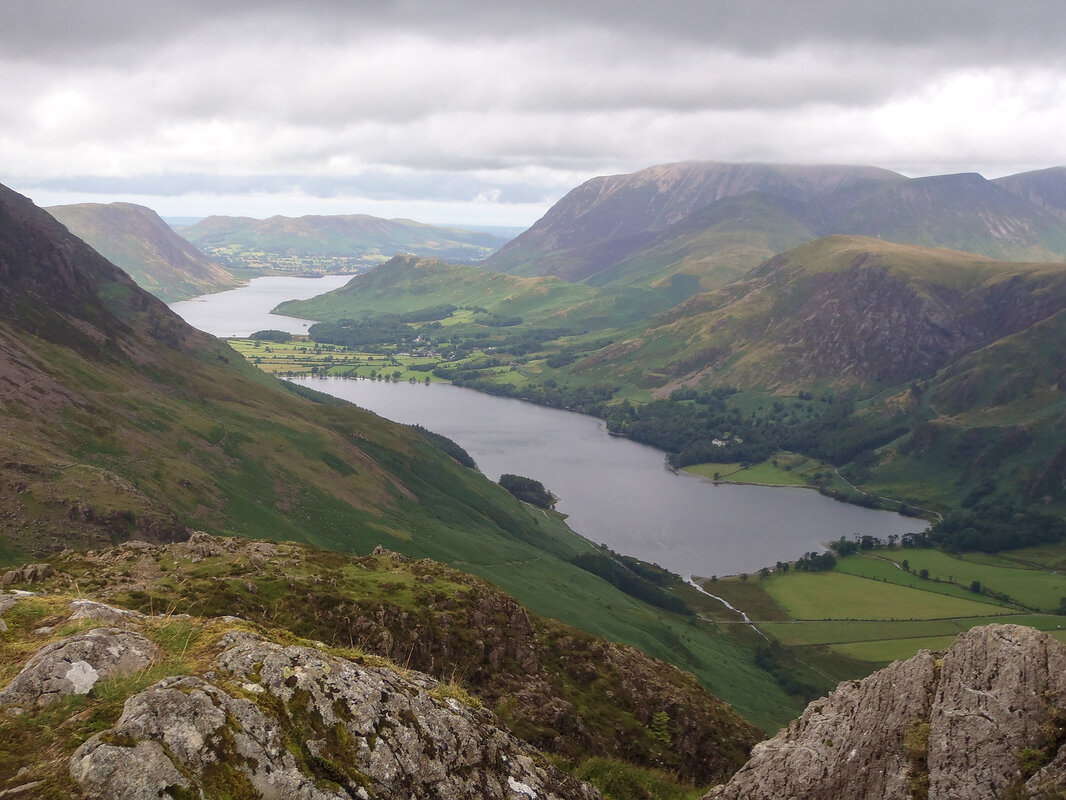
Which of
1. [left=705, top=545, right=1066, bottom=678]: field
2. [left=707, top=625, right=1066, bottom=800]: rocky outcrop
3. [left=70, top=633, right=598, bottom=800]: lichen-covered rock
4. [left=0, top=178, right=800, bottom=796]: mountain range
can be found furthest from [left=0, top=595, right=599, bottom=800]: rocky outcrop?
[left=705, top=545, right=1066, bottom=678]: field

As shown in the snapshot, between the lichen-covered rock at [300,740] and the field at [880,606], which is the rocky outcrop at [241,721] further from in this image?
the field at [880,606]

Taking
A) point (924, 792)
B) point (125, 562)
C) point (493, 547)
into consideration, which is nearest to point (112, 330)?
A: point (493, 547)

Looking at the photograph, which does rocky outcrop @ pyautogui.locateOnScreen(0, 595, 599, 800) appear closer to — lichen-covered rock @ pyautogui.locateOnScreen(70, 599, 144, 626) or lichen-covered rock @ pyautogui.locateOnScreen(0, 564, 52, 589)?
lichen-covered rock @ pyautogui.locateOnScreen(70, 599, 144, 626)

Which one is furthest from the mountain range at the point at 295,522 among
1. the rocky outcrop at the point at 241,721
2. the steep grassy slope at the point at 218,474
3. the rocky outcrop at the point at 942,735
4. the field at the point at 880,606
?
the field at the point at 880,606

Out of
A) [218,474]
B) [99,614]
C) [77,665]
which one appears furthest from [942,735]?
[218,474]

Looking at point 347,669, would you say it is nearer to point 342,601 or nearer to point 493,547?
point 342,601

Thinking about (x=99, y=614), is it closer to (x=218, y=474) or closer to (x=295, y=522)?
(x=295, y=522)
